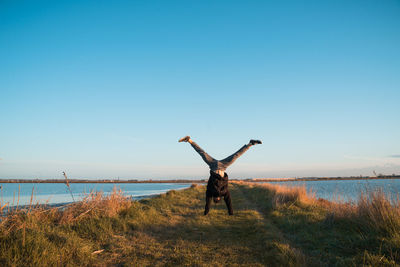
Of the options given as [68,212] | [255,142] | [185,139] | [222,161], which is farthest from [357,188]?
[68,212]

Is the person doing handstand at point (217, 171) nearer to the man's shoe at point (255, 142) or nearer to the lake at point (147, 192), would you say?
the man's shoe at point (255, 142)

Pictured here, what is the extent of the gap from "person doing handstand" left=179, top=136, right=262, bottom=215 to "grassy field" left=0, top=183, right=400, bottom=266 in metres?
1.32

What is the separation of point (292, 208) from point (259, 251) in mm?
6364

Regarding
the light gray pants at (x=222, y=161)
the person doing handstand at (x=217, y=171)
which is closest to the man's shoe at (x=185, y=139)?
the person doing handstand at (x=217, y=171)

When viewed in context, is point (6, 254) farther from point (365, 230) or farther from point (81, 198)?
point (365, 230)

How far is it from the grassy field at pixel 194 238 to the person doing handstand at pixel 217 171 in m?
1.32

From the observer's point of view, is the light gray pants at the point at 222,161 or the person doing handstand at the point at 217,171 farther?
the light gray pants at the point at 222,161

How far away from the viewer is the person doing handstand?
7.62 meters

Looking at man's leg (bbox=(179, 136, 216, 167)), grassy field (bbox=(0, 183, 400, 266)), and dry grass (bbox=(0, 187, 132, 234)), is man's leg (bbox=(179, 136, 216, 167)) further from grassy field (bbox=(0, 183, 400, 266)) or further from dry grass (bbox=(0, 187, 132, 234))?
dry grass (bbox=(0, 187, 132, 234))

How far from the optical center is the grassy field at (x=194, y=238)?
15.6ft

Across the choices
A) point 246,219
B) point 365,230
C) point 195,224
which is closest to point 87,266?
point 195,224

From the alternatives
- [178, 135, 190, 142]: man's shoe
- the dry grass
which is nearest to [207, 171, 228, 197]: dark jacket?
[178, 135, 190, 142]: man's shoe

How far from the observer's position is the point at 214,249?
5895 mm

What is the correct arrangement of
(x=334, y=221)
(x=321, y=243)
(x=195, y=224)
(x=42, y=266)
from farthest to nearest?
(x=195, y=224) < (x=334, y=221) < (x=321, y=243) < (x=42, y=266)
